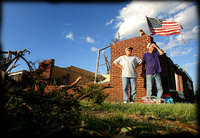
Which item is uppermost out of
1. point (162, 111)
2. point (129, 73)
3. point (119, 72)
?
point (119, 72)

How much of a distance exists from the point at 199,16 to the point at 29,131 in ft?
2.59

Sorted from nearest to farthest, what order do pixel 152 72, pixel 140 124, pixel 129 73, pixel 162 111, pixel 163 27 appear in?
1. pixel 140 124
2. pixel 162 111
3. pixel 152 72
4. pixel 129 73
5. pixel 163 27

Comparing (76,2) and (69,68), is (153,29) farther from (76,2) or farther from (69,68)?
(69,68)

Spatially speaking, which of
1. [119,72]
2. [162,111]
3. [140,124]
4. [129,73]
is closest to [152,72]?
[129,73]

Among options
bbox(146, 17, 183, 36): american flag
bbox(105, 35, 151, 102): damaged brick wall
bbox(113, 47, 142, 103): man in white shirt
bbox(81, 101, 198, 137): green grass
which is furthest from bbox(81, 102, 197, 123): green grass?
bbox(146, 17, 183, 36): american flag

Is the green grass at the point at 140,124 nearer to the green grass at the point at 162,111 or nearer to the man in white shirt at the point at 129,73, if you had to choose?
the green grass at the point at 162,111

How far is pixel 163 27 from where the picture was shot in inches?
309

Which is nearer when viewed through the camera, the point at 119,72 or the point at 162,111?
the point at 162,111

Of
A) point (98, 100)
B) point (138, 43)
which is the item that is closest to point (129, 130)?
point (98, 100)

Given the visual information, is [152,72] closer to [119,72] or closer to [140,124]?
[119,72]

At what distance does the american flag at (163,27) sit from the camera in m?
7.46

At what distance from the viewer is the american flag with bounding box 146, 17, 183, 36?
294 inches

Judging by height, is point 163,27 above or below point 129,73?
above

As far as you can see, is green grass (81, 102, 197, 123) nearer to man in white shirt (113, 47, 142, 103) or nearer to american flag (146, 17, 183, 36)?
man in white shirt (113, 47, 142, 103)
